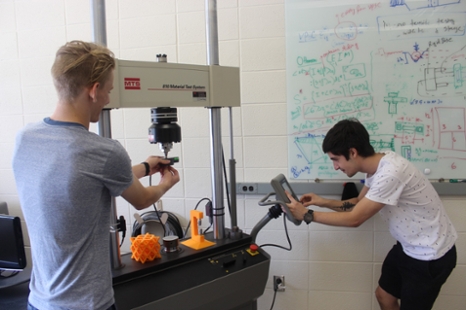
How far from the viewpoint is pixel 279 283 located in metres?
2.37

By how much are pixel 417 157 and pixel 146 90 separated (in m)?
1.55

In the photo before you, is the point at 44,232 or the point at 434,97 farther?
the point at 434,97

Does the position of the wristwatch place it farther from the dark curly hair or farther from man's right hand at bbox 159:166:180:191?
man's right hand at bbox 159:166:180:191

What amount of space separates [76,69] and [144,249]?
2.49 ft

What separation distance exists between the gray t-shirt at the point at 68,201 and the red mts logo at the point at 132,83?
0.37 m

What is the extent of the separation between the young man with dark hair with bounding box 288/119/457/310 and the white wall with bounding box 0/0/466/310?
48 cm

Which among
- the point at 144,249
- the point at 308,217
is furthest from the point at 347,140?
the point at 144,249

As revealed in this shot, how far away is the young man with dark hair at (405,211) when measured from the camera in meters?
1.67

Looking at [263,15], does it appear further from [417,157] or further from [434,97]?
[417,157]

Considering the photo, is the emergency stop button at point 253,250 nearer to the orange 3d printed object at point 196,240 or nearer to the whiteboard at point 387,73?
the orange 3d printed object at point 196,240

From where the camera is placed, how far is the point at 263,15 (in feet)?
7.26

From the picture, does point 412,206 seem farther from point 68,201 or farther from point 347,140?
point 68,201

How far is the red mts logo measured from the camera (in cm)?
140

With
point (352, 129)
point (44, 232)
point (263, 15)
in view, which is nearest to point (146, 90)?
point (44, 232)
